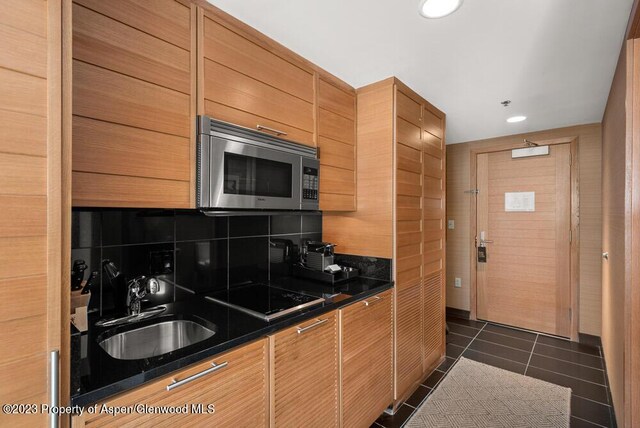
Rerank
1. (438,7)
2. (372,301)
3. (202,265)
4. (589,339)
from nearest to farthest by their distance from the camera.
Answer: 1. (438,7)
2. (202,265)
3. (372,301)
4. (589,339)

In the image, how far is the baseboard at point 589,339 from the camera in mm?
3217

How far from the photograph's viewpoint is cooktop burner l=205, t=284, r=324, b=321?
148 centimetres

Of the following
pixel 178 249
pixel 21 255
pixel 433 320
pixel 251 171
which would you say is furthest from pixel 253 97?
pixel 433 320

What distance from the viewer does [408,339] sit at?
90.9 inches

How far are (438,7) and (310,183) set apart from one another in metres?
1.08

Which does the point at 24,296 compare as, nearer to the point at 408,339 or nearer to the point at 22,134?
the point at 22,134

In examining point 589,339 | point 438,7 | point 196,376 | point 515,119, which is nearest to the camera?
point 196,376

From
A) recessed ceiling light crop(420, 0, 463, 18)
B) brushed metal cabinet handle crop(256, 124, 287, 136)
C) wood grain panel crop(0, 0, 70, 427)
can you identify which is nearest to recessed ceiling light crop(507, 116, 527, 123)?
recessed ceiling light crop(420, 0, 463, 18)

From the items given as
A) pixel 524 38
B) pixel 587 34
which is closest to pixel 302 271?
pixel 524 38

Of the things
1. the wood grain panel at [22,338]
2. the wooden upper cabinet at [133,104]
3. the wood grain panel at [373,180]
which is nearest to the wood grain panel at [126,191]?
the wooden upper cabinet at [133,104]

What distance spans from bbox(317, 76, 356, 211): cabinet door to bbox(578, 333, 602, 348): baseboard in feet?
10.1

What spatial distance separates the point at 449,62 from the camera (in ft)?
6.44

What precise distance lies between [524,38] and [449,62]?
40cm

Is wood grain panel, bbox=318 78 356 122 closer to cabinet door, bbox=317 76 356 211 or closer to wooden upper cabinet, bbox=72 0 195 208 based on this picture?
cabinet door, bbox=317 76 356 211
